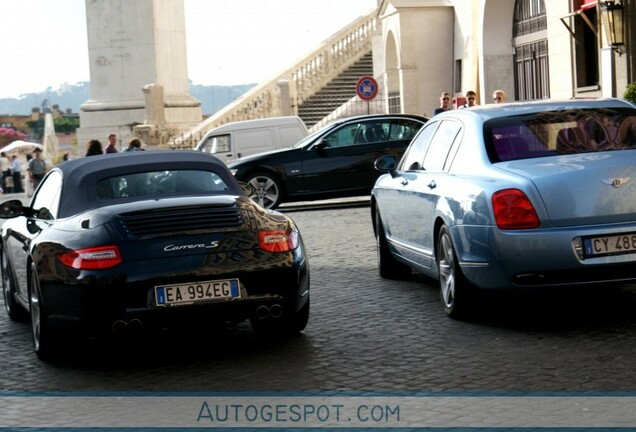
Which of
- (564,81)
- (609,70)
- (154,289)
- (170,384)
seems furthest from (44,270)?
(564,81)

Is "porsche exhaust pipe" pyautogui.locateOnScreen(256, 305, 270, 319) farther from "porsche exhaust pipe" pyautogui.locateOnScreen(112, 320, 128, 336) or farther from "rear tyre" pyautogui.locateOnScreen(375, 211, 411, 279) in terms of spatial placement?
"rear tyre" pyautogui.locateOnScreen(375, 211, 411, 279)

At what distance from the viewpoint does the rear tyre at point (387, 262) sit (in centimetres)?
1205

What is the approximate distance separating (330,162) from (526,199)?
15.7 m

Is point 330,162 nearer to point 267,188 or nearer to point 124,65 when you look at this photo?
point 267,188

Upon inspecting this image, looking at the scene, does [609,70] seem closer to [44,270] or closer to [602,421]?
[44,270]

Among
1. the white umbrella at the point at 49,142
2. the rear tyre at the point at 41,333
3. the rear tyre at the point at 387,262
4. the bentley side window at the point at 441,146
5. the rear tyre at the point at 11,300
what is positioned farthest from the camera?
the white umbrella at the point at 49,142

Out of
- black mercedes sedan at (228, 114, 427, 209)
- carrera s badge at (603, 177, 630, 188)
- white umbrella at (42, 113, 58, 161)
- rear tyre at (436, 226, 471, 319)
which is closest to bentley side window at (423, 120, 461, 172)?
rear tyre at (436, 226, 471, 319)

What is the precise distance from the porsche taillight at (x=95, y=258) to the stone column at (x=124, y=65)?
43725 mm

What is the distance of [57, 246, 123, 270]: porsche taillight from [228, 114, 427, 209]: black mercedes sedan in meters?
16.1

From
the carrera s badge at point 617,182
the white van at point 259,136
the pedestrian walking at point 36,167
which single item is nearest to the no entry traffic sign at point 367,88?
the white van at point 259,136

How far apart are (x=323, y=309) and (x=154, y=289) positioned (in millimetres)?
2603

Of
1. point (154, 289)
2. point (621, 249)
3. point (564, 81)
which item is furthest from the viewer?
point (564, 81)

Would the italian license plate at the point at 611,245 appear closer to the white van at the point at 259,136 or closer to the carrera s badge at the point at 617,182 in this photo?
the carrera s badge at the point at 617,182

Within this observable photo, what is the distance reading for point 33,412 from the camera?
274 inches
